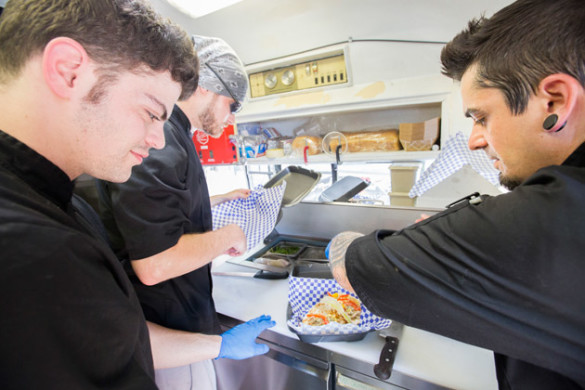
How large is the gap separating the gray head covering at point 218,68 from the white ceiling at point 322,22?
3.38 feet

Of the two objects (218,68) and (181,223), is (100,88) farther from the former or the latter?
(218,68)

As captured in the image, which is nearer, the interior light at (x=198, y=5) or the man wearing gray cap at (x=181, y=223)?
the man wearing gray cap at (x=181, y=223)

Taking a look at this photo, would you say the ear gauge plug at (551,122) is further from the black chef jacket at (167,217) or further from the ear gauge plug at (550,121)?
the black chef jacket at (167,217)

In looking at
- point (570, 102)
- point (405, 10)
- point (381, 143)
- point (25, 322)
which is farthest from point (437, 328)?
point (405, 10)

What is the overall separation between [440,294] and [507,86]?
1.44 ft

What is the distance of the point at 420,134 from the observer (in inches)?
66.0

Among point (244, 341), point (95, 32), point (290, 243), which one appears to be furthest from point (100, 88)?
point (290, 243)

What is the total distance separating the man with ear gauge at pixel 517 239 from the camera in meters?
0.38

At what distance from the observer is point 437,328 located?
0.48 meters

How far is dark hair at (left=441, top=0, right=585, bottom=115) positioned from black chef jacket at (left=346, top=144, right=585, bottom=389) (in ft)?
0.49

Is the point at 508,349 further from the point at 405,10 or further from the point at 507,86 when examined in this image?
the point at 405,10

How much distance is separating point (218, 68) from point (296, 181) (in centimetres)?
75

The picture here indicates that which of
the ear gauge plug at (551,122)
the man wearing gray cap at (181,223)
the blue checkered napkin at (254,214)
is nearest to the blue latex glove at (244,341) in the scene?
the man wearing gray cap at (181,223)

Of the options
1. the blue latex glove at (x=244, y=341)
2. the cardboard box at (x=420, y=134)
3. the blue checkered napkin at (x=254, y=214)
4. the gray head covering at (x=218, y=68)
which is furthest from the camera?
the cardboard box at (x=420, y=134)
